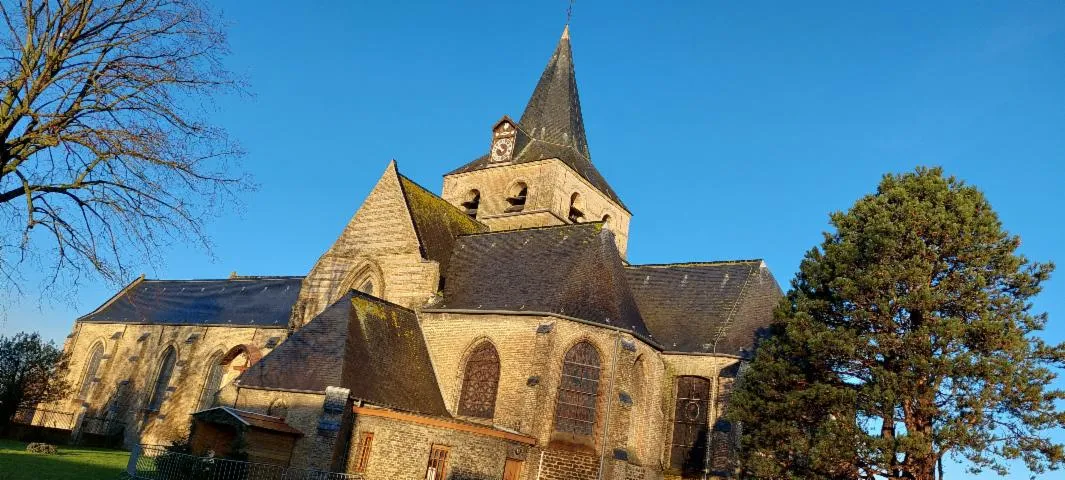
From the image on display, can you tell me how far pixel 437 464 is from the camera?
18.6 meters

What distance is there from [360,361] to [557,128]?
18.6 m

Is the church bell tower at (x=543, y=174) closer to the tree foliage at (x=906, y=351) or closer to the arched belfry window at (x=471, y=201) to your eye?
the arched belfry window at (x=471, y=201)

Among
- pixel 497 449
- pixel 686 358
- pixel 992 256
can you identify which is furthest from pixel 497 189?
pixel 992 256

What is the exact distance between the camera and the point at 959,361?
14430mm

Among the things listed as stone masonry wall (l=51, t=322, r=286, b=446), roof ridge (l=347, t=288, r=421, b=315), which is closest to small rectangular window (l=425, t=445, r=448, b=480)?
roof ridge (l=347, t=288, r=421, b=315)

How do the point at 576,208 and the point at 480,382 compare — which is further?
the point at 576,208

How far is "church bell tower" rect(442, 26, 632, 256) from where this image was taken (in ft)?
106

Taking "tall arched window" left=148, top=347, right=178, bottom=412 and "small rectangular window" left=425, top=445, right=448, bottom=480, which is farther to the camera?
"tall arched window" left=148, top=347, right=178, bottom=412

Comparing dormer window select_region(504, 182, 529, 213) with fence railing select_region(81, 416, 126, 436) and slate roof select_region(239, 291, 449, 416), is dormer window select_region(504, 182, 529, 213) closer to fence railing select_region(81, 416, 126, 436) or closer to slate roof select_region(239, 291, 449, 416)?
slate roof select_region(239, 291, 449, 416)

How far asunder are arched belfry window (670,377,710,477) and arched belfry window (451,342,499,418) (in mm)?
5686

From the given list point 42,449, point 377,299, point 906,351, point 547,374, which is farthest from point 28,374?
point 906,351

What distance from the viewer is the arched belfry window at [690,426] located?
71.9 ft

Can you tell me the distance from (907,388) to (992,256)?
3415 mm

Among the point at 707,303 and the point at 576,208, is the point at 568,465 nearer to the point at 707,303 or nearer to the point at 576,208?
the point at 707,303
